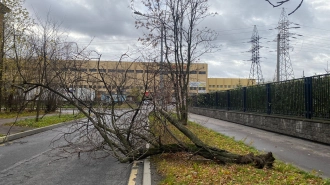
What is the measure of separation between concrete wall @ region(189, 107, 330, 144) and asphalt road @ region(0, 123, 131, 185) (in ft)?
24.0

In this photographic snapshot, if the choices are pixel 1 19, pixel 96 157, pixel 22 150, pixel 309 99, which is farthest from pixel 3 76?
pixel 309 99

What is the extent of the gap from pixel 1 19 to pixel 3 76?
4386 millimetres

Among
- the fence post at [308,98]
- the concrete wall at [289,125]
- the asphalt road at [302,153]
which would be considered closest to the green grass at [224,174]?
the asphalt road at [302,153]

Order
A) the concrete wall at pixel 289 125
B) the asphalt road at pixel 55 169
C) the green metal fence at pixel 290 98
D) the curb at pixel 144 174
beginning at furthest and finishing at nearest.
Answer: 1. the green metal fence at pixel 290 98
2. the concrete wall at pixel 289 125
3. the asphalt road at pixel 55 169
4. the curb at pixel 144 174

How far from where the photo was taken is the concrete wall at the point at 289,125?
445 inches

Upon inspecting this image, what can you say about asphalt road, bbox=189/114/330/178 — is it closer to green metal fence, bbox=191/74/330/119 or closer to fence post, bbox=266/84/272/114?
green metal fence, bbox=191/74/330/119

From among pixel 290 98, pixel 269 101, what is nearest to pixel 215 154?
pixel 290 98

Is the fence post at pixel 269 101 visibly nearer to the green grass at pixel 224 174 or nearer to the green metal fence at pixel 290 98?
the green metal fence at pixel 290 98

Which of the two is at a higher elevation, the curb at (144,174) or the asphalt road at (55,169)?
the curb at (144,174)

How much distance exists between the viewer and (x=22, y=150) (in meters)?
10.0

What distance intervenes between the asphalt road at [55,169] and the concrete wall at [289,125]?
7313mm

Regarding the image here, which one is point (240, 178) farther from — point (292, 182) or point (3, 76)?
point (3, 76)

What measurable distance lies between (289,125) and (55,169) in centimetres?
1011

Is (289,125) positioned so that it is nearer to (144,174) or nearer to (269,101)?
(269,101)
